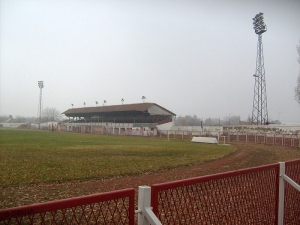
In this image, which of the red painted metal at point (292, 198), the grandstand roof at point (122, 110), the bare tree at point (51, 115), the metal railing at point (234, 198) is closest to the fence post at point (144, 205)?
the metal railing at point (234, 198)

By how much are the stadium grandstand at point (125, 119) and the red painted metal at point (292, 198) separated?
183ft

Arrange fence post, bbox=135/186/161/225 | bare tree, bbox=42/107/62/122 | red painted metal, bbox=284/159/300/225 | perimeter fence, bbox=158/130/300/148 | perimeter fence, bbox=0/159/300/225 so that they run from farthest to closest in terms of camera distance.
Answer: bare tree, bbox=42/107/62/122 < perimeter fence, bbox=158/130/300/148 < red painted metal, bbox=284/159/300/225 < fence post, bbox=135/186/161/225 < perimeter fence, bbox=0/159/300/225

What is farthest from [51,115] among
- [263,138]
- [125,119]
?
[263,138]

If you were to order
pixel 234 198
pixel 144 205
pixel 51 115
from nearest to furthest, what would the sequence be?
pixel 144 205 < pixel 234 198 < pixel 51 115

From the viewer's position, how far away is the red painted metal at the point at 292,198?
514 centimetres

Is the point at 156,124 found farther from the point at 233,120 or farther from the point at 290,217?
the point at 290,217

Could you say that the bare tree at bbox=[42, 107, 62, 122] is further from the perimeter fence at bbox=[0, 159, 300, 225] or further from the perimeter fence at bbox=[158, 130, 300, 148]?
the perimeter fence at bbox=[0, 159, 300, 225]

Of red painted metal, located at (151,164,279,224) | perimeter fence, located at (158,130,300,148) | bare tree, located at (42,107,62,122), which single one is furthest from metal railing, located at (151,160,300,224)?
bare tree, located at (42,107,62,122)

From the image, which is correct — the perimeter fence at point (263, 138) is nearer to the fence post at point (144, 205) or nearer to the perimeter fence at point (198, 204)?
the perimeter fence at point (198, 204)

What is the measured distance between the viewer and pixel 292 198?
17.5 ft

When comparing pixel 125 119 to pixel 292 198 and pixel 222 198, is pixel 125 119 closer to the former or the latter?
pixel 292 198

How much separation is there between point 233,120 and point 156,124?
5384 cm

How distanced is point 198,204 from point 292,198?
2638 mm

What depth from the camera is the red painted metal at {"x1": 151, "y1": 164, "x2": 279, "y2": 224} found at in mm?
3244
